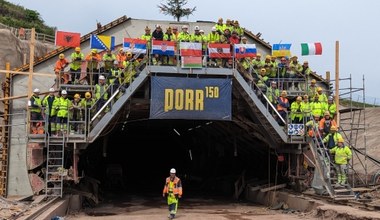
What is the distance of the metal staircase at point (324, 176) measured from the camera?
14945 millimetres

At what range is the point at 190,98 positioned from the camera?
17250mm

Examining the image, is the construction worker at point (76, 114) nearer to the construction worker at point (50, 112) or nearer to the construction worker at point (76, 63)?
the construction worker at point (50, 112)

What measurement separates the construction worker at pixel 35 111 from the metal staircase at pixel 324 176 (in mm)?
9670

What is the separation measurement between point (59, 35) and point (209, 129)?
34.4 ft

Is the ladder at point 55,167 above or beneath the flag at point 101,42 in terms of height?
beneath

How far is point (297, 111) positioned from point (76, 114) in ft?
26.4

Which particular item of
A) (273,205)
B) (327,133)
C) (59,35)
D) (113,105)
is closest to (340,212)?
(327,133)

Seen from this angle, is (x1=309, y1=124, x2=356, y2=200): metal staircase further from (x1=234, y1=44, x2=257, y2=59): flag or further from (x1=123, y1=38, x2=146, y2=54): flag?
(x1=123, y1=38, x2=146, y2=54): flag

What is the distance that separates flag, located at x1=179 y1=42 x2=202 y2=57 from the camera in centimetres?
1686

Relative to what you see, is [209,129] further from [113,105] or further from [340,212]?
[340,212]

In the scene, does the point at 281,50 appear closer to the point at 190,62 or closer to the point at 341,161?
the point at 190,62

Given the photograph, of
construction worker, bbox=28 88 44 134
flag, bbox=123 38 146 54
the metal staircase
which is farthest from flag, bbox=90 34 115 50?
the metal staircase

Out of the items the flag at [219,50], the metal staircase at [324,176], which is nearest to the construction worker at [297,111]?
the metal staircase at [324,176]

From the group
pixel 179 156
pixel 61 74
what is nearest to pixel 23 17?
pixel 179 156
